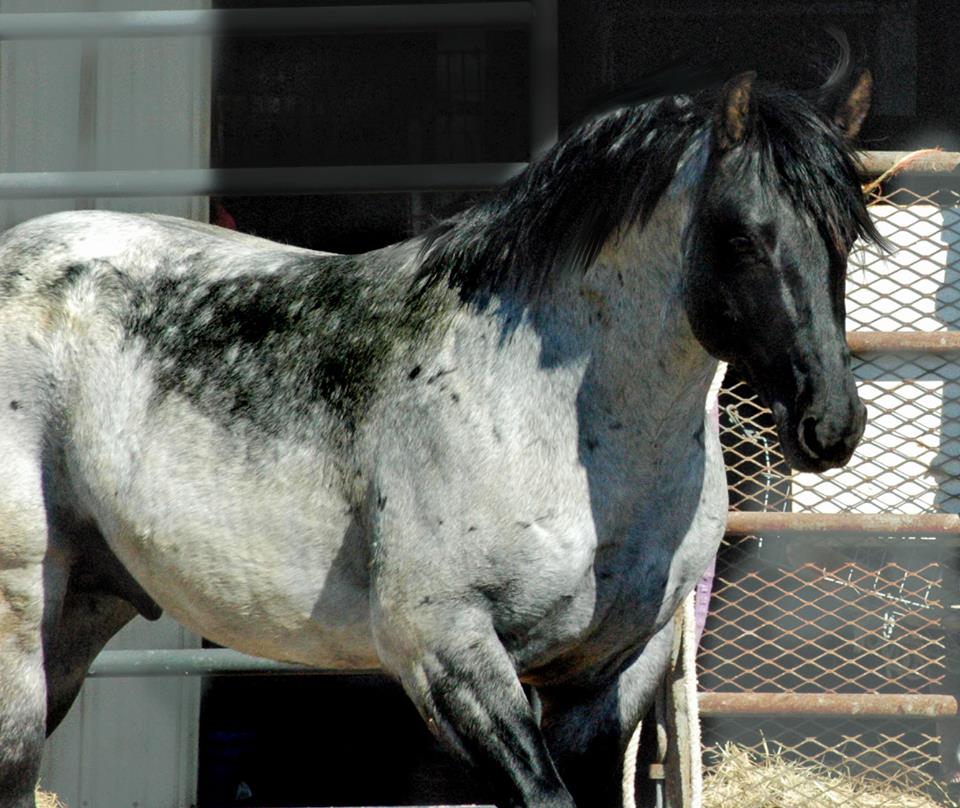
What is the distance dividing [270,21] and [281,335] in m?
1.21

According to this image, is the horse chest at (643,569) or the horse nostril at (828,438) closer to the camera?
the horse nostril at (828,438)

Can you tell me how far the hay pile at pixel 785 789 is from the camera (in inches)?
165

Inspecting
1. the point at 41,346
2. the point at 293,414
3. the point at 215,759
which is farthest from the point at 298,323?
the point at 215,759

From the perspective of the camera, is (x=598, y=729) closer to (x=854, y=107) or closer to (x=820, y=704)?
(x=854, y=107)

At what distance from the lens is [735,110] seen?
219cm

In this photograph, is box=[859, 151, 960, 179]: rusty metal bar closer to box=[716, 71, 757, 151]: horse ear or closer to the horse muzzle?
box=[716, 71, 757, 151]: horse ear

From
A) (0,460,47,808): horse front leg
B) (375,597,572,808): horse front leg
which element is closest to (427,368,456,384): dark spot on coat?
(375,597,572,808): horse front leg

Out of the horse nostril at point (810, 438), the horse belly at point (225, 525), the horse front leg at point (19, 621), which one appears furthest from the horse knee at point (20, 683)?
the horse nostril at point (810, 438)

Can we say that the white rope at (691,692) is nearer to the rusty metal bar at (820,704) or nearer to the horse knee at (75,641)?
the rusty metal bar at (820,704)

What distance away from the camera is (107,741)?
3814 mm

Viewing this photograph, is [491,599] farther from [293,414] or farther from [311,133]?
[311,133]

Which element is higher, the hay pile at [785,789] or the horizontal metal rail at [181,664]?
the horizontal metal rail at [181,664]

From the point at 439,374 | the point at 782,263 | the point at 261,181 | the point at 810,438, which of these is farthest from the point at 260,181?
the point at 810,438

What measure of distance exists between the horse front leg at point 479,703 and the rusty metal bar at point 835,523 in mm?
1756
